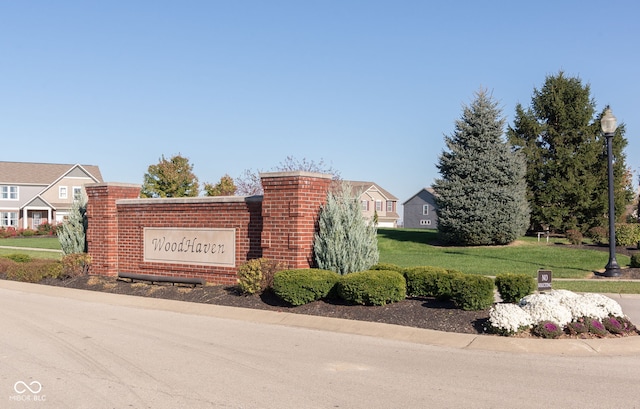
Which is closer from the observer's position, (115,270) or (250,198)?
(250,198)

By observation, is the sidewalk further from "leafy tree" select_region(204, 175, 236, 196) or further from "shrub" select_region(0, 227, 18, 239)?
"shrub" select_region(0, 227, 18, 239)

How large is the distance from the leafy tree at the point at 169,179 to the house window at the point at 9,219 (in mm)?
19795

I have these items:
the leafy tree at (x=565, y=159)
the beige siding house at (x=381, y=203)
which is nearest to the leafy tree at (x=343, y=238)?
the leafy tree at (x=565, y=159)

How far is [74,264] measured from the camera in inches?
667

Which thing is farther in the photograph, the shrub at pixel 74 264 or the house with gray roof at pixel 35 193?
the house with gray roof at pixel 35 193

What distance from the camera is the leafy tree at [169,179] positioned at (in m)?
52.9

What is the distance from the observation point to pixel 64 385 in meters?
6.79

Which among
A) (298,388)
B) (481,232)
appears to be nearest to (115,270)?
(298,388)

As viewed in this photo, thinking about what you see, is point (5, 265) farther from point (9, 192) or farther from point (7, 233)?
point (9, 192)

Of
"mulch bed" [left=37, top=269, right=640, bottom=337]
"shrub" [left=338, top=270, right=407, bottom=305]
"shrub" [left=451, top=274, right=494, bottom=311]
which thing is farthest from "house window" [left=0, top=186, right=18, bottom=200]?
"shrub" [left=451, top=274, right=494, bottom=311]

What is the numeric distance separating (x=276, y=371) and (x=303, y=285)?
3818mm

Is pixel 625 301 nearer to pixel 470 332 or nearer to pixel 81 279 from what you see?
pixel 470 332

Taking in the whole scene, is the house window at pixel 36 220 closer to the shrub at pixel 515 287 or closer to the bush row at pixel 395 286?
the bush row at pixel 395 286

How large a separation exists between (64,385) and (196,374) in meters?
1.46
